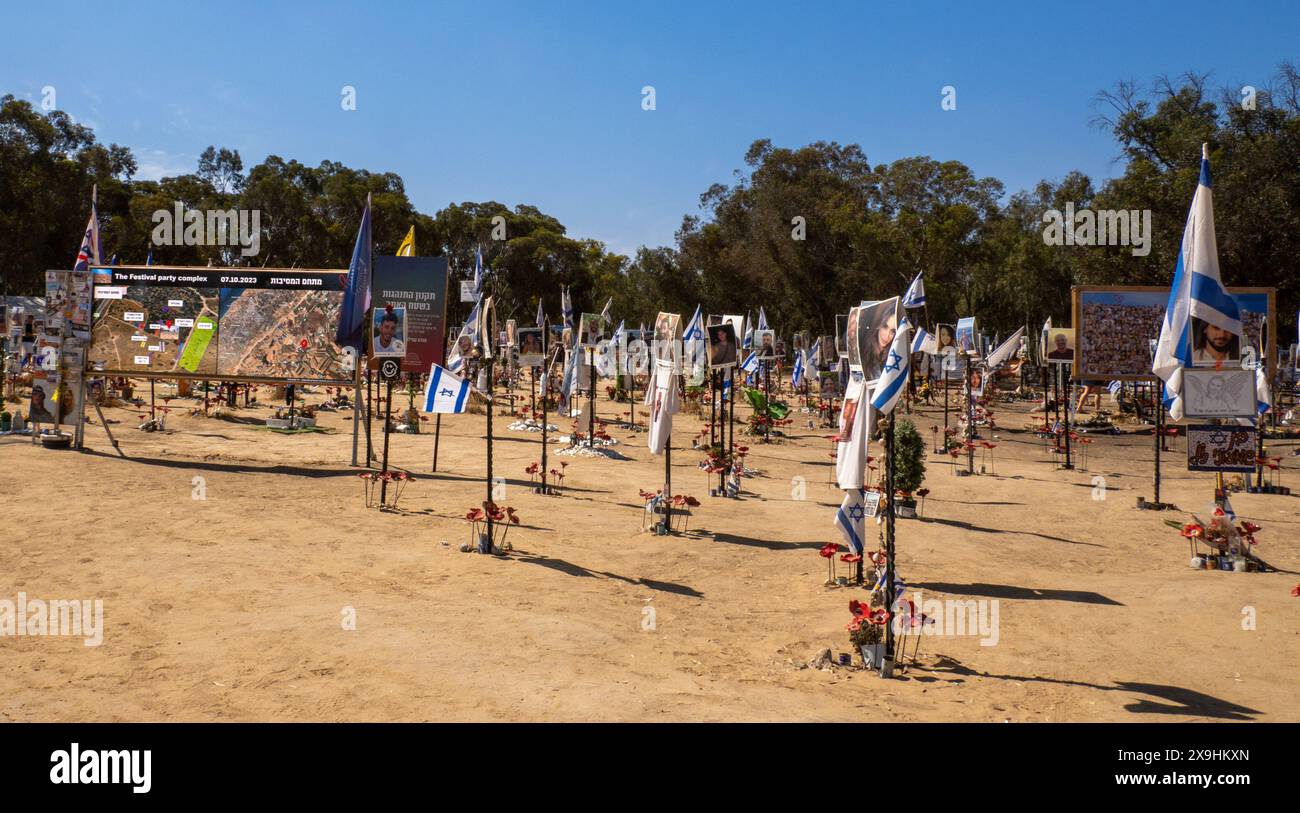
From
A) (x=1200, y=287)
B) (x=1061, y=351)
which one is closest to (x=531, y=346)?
(x=1061, y=351)

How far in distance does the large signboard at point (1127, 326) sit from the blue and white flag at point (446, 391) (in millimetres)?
17570

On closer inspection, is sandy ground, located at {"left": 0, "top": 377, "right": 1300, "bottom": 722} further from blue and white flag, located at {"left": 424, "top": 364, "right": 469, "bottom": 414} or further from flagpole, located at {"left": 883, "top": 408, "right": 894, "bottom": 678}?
blue and white flag, located at {"left": 424, "top": 364, "right": 469, "bottom": 414}

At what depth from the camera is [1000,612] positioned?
10594 mm

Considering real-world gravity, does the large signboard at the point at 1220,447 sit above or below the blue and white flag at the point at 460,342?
below

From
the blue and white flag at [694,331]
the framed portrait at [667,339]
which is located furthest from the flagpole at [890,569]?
the blue and white flag at [694,331]

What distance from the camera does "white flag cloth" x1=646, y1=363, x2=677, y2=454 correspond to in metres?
15.2

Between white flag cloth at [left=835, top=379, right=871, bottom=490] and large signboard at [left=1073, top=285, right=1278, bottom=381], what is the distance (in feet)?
57.0

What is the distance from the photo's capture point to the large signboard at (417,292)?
2384 centimetres

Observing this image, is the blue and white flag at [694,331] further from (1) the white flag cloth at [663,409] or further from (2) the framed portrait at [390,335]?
(2) the framed portrait at [390,335]

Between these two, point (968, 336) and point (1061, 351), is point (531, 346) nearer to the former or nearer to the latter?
point (968, 336)

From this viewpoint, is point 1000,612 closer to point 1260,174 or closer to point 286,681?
point 286,681

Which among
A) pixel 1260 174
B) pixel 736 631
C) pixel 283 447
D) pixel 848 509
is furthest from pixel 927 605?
pixel 1260 174

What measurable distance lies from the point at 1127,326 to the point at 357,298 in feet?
65.9
